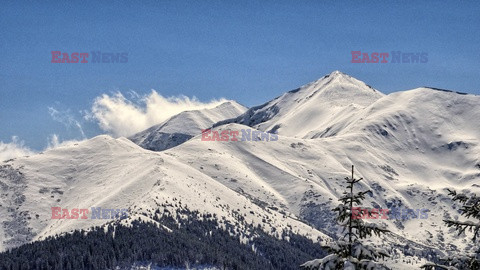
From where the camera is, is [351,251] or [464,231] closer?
[351,251]

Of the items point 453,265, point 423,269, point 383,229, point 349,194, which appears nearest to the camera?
point 383,229

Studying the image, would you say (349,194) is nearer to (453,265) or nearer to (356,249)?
(356,249)

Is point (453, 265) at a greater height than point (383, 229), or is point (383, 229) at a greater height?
point (383, 229)

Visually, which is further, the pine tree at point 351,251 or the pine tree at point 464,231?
the pine tree at point 464,231

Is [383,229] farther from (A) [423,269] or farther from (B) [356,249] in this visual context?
(A) [423,269]

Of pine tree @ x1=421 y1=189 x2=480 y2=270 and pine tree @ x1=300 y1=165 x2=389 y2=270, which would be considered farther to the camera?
pine tree @ x1=421 y1=189 x2=480 y2=270

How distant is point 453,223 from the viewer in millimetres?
28328

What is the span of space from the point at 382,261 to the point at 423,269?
5.96 m

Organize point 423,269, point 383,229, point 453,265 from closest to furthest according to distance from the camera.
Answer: point 383,229 < point 453,265 < point 423,269

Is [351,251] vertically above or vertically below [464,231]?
below

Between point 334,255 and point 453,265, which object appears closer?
point 334,255

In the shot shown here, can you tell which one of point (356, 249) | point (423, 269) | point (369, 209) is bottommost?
point (423, 269)

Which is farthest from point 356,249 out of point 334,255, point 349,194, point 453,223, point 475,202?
point 475,202

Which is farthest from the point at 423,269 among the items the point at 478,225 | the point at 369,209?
the point at 369,209
